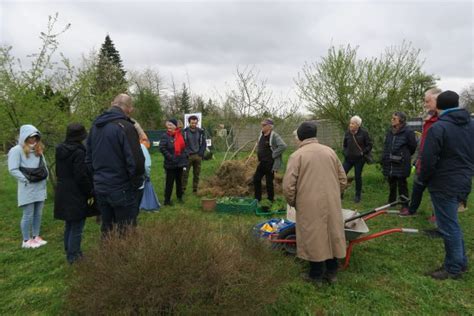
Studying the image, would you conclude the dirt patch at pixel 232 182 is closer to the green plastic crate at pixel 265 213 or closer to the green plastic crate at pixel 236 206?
the green plastic crate at pixel 236 206

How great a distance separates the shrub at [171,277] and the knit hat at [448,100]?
2.59 m

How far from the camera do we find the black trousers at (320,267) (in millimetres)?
3500

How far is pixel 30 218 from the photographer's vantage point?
481cm

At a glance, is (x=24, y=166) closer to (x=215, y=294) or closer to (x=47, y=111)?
(x=47, y=111)

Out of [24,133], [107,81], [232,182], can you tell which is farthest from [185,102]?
[24,133]

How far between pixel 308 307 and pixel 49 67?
7284mm

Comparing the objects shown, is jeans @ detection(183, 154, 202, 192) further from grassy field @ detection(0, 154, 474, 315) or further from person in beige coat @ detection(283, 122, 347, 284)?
person in beige coat @ detection(283, 122, 347, 284)

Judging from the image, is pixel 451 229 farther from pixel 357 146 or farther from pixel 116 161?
pixel 357 146

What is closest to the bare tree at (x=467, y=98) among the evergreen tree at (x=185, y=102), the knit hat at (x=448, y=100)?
the evergreen tree at (x=185, y=102)

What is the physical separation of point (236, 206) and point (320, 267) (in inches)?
124

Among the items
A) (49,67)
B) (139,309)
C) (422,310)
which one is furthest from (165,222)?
(49,67)

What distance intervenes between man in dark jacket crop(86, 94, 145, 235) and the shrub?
72 cm

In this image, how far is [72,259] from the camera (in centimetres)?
401

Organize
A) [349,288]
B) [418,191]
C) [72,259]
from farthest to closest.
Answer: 1. [418,191]
2. [72,259]
3. [349,288]
